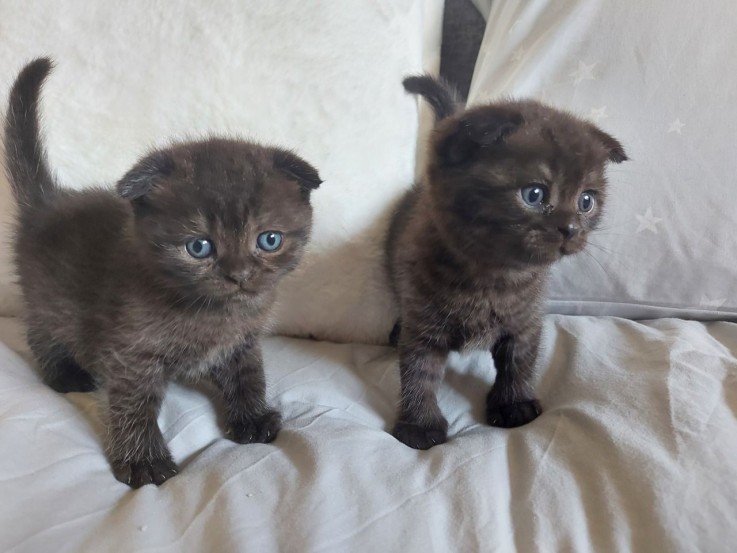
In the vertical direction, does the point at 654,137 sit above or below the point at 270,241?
above

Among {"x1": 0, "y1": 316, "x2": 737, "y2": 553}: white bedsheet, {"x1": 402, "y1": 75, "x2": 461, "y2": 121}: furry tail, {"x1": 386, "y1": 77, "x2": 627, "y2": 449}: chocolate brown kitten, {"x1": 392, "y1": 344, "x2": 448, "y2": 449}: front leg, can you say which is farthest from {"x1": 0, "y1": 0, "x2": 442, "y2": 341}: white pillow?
{"x1": 0, "y1": 316, "x2": 737, "y2": 553}: white bedsheet

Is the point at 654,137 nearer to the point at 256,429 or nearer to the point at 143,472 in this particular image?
the point at 256,429

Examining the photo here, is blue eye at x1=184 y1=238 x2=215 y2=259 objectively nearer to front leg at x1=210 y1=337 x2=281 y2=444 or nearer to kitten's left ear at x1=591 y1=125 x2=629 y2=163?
front leg at x1=210 y1=337 x2=281 y2=444

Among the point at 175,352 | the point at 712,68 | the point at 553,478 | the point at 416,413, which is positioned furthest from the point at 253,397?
the point at 712,68

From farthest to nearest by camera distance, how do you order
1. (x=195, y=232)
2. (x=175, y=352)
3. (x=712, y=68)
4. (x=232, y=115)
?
(x=232, y=115) < (x=712, y=68) < (x=175, y=352) < (x=195, y=232)

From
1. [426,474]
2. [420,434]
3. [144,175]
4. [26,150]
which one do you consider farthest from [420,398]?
[26,150]

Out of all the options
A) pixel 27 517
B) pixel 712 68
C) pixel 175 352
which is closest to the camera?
pixel 27 517

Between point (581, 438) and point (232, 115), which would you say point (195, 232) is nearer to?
point (232, 115)
